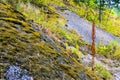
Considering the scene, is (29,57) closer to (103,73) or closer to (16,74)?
(16,74)

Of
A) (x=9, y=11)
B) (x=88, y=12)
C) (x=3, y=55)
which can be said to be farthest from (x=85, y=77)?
(x=88, y=12)

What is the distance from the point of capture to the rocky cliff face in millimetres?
3289

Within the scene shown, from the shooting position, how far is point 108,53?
12180 mm

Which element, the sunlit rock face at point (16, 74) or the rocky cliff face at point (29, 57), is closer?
the sunlit rock face at point (16, 74)

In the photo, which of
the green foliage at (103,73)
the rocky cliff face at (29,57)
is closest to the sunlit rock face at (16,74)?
the rocky cliff face at (29,57)

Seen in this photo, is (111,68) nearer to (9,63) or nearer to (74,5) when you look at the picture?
(9,63)

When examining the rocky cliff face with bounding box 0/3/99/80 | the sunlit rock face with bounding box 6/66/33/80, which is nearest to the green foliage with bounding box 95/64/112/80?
the rocky cliff face with bounding box 0/3/99/80

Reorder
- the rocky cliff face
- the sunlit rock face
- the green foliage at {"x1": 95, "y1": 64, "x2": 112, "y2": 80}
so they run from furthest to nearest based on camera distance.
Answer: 1. the green foliage at {"x1": 95, "y1": 64, "x2": 112, "y2": 80}
2. the rocky cliff face
3. the sunlit rock face

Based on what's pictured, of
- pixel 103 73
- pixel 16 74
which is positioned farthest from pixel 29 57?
pixel 103 73

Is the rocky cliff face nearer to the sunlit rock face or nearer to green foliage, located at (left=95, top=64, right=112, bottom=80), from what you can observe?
the sunlit rock face

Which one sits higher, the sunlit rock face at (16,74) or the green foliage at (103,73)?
the sunlit rock face at (16,74)

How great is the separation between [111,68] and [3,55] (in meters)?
7.36

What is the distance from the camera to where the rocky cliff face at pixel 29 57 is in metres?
3.29

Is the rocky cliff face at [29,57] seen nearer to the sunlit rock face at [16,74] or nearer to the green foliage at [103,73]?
the sunlit rock face at [16,74]
